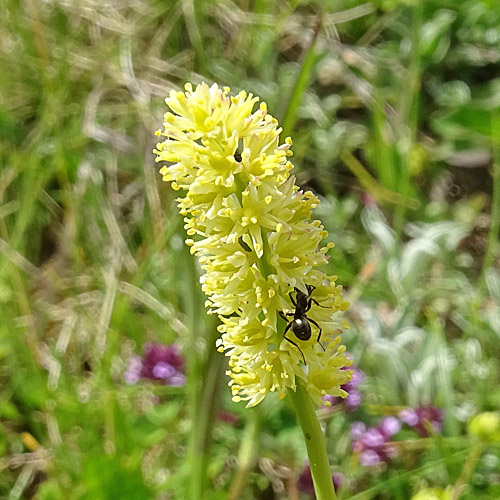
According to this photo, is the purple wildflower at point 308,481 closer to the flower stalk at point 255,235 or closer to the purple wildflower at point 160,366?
the purple wildflower at point 160,366

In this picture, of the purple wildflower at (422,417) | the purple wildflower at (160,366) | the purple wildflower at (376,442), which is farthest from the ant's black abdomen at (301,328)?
the purple wildflower at (160,366)

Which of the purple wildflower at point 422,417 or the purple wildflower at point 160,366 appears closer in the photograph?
the purple wildflower at point 422,417

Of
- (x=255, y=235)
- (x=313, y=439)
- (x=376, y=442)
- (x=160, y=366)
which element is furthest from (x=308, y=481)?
(x=255, y=235)

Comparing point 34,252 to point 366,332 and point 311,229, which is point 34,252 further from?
point 311,229

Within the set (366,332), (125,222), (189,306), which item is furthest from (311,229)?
(125,222)

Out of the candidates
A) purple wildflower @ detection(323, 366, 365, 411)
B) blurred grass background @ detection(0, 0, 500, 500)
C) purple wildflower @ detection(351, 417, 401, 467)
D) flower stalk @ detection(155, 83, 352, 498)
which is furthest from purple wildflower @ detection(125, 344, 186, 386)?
flower stalk @ detection(155, 83, 352, 498)

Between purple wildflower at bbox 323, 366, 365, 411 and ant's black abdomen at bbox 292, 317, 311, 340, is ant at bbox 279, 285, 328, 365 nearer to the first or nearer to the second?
ant's black abdomen at bbox 292, 317, 311, 340
